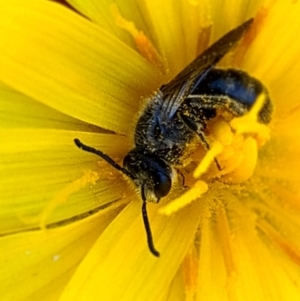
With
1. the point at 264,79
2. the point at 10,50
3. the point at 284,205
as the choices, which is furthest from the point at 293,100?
the point at 10,50

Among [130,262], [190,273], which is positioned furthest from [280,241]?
[130,262]

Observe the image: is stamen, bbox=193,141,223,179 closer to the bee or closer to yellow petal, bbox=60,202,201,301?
the bee

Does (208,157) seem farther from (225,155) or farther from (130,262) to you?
(130,262)

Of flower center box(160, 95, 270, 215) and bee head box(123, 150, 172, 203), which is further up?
flower center box(160, 95, 270, 215)

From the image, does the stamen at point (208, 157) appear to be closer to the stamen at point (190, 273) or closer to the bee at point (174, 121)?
the bee at point (174, 121)

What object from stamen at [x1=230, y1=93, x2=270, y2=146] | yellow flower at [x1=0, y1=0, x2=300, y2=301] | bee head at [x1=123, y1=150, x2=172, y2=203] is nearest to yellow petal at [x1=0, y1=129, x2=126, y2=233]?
yellow flower at [x1=0, y1=0, x2=300, y2=301]

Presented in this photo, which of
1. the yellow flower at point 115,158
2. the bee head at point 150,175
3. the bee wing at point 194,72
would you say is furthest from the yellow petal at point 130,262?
the bee wing at point 194,72
